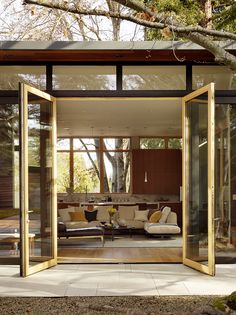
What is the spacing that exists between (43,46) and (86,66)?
0.94 m

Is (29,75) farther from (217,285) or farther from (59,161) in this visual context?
(59,161)

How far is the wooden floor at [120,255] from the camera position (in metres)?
8.37

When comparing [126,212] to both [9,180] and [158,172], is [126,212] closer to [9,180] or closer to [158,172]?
[158,172]

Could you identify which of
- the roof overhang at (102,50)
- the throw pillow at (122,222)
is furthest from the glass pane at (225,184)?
the throw pillow at (122,222)

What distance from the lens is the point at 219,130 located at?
7949 mm

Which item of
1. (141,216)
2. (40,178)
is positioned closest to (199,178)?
(40,178)

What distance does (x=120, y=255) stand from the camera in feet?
29.6

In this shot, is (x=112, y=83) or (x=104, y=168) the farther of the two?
(x=104, y=168)

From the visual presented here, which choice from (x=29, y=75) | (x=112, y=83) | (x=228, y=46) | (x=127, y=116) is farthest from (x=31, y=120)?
(x=127, y=116)

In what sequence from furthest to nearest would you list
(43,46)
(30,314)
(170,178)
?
(170,178)
(43,46)
(30,314)

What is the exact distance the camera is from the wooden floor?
8367 millimetres

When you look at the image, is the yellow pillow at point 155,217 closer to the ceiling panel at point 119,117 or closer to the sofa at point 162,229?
the sofa at point 162,229

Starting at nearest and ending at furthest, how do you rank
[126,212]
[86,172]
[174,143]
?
1. [126,212]
2. [174,143]
3. [86,172]

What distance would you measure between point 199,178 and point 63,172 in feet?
33.5
